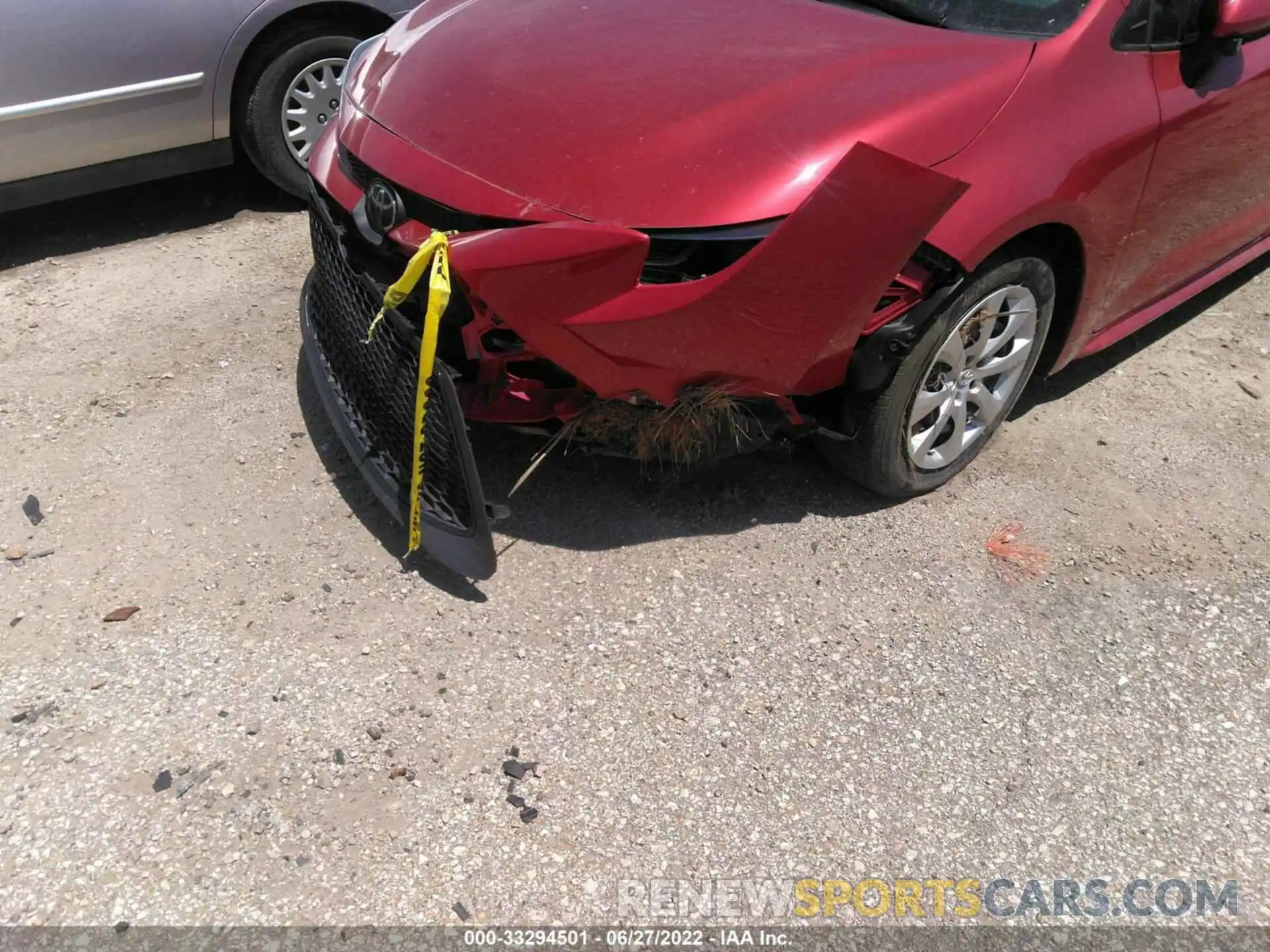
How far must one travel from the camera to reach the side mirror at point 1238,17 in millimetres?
2725

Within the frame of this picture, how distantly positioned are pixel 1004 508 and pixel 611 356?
145 cm

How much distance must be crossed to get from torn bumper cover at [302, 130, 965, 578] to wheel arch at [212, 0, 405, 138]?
185cm

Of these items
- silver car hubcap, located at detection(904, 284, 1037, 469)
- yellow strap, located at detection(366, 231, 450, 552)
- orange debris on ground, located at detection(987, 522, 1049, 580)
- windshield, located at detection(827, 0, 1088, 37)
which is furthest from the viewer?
orange debris on ground, located at detection(987, 522, 1049, 580)

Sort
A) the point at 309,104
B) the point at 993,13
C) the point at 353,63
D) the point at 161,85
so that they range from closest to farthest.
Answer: the point at 993,13 → the point at 353,63 → the point at 161,85 → the point at 309,104

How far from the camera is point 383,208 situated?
8.25ft

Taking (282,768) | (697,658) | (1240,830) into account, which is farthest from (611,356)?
(1240,830)

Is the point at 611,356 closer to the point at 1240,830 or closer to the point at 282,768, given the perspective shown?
the point at 282,768

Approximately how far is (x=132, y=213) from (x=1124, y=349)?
4268 millimetres

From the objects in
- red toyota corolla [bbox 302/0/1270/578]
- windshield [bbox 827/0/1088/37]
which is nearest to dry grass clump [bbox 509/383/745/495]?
red toyota corolla [bbox 302/0/1270/578]

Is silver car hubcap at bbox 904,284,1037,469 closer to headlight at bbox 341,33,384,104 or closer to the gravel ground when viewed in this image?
the gravel ground

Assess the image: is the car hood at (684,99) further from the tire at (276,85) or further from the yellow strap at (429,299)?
the tire at (276,85)

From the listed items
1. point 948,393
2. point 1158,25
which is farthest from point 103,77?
point 1158,25

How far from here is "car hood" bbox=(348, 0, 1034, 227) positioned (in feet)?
7.63

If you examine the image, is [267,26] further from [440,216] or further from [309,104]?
[440,216]
